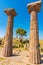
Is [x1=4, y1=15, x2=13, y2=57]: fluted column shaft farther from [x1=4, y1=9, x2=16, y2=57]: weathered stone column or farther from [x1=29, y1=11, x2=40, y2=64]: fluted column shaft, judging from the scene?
[x1=29, y1=11, x2=40, y2=64]: fluted column shaft

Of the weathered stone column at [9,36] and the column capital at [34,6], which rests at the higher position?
the column capital at [34,6]

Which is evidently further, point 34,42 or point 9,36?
point 9,36

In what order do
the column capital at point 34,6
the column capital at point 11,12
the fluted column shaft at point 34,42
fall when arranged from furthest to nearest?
the column capital at point 11,12 → the column capital at point 34,6 → the fluted column shaft at point 34,42

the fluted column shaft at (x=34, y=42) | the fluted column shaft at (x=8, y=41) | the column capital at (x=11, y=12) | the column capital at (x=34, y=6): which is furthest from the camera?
the column capital at (x=11, y=12)

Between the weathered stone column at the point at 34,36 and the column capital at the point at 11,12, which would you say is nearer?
the weathered stone column at the point at 34,36

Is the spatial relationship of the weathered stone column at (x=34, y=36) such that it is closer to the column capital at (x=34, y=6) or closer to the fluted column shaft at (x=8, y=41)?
the column capital at (x=34, y=6)

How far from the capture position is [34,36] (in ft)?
43.5

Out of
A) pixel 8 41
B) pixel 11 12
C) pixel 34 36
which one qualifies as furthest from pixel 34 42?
pixel 11 12

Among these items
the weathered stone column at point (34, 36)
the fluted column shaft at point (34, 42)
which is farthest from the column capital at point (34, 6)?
the fluted column shaft at point (34, 42)

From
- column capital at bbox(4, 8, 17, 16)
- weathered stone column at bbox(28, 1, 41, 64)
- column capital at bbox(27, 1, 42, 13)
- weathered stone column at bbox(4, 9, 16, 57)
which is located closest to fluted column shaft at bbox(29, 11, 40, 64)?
weathered stone column at bbox(28, 1, 41, 64)

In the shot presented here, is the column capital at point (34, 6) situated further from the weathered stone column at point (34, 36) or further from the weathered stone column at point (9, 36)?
the weathered stone column at point (9, 36)

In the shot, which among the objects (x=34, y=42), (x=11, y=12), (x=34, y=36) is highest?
(x=11, y=12)

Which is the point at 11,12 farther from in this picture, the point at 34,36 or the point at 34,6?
the point at 34,36

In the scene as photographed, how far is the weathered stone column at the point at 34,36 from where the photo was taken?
41.8 feet
